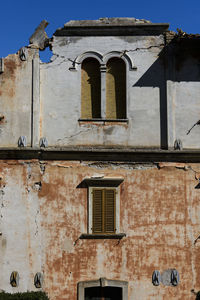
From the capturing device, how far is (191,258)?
12.4 m

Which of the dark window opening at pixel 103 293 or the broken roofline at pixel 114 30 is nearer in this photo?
the dark window opening at pixel 103 293

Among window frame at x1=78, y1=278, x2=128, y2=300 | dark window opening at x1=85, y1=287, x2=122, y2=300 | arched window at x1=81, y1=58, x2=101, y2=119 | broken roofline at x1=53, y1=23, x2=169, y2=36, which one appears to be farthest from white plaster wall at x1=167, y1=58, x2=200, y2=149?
dark window opening at x1=85, y1=287, x2=122, y2=300

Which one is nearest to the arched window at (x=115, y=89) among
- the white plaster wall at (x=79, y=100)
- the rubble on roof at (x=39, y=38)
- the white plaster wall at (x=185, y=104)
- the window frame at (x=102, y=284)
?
the white plaster wall at (x=79, y=100)

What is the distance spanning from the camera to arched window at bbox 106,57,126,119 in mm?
13219

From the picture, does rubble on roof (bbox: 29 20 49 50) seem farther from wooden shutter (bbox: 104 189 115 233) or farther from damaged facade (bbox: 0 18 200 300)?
wooden shutter (bbox: 104 189 115 233)

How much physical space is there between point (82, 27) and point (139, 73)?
234 cm

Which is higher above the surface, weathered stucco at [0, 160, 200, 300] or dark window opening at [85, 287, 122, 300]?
weathered stucco at [0, 160, 200, 300]

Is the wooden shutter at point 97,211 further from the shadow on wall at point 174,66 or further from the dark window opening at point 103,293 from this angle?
the shadow on wall at point 174,66

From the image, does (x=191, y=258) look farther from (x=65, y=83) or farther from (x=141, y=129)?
(x=65, y=83)

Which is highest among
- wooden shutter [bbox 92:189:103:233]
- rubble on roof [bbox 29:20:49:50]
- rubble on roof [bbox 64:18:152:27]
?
rubble on roof [bbox 64:18:152:27]

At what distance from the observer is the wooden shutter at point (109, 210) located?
12453 millimetres

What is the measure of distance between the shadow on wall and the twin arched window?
0.65m

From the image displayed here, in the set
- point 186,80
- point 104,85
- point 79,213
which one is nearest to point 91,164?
point 79,213

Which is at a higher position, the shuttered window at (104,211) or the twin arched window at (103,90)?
the twin arched window at (103,90)
